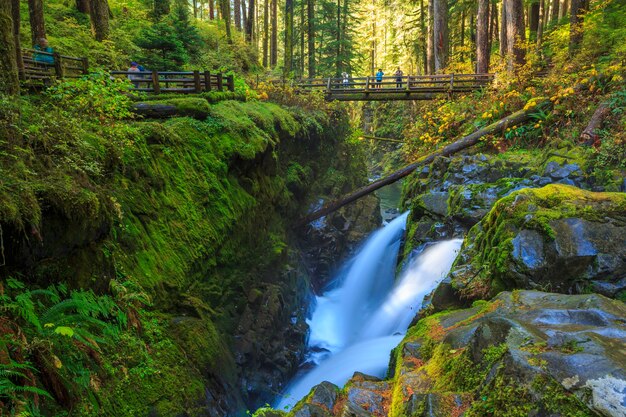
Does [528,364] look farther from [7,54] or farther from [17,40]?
[17,40]

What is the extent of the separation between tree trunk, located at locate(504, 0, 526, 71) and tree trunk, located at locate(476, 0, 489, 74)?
4101mm

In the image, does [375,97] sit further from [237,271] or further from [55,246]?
[55,246]

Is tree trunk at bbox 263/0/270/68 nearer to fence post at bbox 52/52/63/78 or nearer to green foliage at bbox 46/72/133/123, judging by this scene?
fence post at bbox 52/52/63/78

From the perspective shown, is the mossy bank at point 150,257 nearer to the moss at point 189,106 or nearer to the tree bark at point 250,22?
the moss at point 189,106

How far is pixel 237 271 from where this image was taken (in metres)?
10.2

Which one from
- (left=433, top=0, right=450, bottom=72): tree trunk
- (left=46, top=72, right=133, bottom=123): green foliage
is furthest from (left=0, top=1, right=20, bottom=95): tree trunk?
(left=433, top=0, right=450, bottom=72): tree trunk

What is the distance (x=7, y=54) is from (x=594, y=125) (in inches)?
507

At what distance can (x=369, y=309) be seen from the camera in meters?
13.1

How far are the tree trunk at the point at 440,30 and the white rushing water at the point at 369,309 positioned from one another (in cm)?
1115

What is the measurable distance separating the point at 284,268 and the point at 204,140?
507cm

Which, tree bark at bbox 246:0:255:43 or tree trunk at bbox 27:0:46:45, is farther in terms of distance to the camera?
tree bark at bbox 246:0:255:43

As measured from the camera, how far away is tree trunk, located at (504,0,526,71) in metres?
15.6

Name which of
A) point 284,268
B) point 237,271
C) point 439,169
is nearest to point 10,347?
point 237,271

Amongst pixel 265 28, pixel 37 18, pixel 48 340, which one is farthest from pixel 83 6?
pixel 48 340
